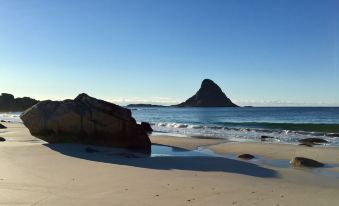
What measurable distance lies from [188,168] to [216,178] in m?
2.58

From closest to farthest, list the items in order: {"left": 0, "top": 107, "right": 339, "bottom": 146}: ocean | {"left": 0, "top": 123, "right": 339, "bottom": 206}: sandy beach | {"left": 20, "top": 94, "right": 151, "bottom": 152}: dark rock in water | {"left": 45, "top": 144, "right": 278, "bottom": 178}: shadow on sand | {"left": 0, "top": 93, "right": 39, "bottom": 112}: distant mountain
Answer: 1. {"left": 0, "top": 123, "right": 339, "bottom": 206}: sandy beach
2. {"left": 45, "top": 144, "right": 278, "bottom": 178}: shadow on sand
3. {"left": 20, "top": 94, "right": 151, "bottom": 152}: dark rock in water
4. {"left": 0, "top": 107, "right": 339, "bottom": 146}: ocean
5. {"left": 0, "top": 93, "right": 39, "bottom": 112}: distant mountain

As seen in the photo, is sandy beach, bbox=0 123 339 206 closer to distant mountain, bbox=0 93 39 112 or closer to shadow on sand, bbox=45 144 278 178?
shadow on sand, bbox=45 144 278 178

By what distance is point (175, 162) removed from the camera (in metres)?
17.6

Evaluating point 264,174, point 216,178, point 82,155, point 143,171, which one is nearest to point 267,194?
point 216,178

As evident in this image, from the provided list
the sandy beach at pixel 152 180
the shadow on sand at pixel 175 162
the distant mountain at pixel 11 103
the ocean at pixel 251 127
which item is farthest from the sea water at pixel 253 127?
the distant mountain at pixel 11 103

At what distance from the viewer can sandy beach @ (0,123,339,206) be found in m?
10.0

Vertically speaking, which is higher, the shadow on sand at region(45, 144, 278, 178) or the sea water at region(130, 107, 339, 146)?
the sea water at region(130, 107, 339, 146)

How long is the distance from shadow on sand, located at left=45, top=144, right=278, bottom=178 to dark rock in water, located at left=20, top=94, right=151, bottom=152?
233 cm

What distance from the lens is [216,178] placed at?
1327 cm

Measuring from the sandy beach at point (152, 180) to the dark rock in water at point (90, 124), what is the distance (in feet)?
10.5

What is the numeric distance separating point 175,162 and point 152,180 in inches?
195

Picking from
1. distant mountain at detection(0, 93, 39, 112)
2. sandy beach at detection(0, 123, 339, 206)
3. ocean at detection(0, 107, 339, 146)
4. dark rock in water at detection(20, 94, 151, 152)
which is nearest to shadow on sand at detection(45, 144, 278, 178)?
sandy beach at detection(0, 123, 339, 206)

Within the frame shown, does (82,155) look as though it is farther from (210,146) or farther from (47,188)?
(210,146)

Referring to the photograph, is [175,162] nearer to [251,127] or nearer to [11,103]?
[251,127]
